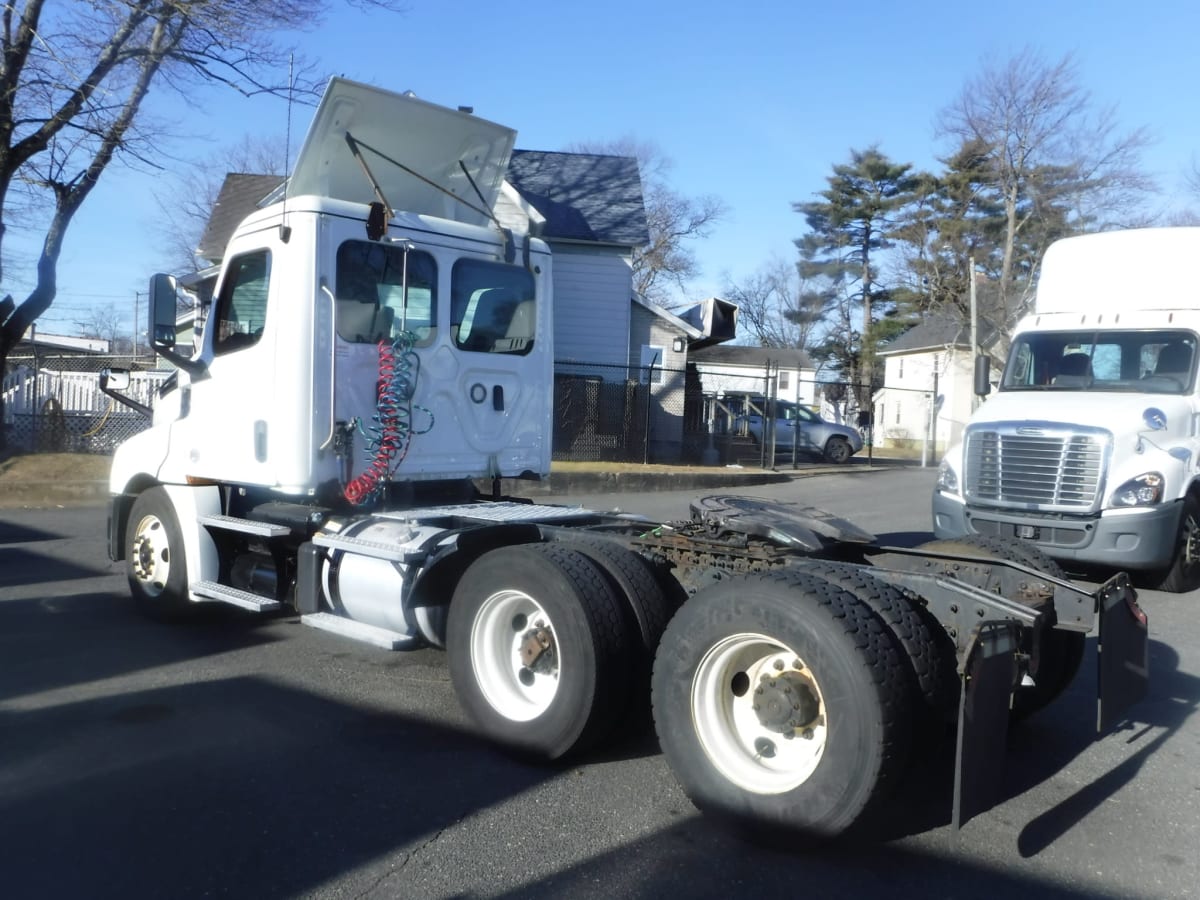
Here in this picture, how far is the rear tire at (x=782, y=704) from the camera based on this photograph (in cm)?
352

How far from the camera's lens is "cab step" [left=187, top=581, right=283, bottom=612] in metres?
6.14

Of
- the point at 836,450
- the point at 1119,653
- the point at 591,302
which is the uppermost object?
the point at 591,302

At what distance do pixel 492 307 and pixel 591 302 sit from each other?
19.3 meters

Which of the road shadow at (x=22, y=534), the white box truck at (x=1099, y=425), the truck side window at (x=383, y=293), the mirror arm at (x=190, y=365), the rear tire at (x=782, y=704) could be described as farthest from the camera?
the road shadow at (x=22, y=534)

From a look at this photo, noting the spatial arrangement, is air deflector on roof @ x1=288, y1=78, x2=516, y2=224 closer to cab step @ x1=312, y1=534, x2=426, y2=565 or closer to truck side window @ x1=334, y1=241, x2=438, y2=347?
truck side window @ x1=334, y1=241, x2=438, y2=347

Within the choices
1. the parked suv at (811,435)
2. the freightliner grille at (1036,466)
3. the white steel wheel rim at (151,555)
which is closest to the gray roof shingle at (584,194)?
the parked suv at (811,435)

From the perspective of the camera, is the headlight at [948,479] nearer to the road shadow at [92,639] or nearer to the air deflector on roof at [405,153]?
the air deflector on roof at [405,153]

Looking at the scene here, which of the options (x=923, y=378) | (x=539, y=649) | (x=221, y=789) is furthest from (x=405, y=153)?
(x=923, y=378)

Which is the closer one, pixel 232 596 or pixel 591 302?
pixel 232 596

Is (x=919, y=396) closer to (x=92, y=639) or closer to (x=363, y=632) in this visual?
(x=92, y=639)

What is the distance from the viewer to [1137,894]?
11.8 ft

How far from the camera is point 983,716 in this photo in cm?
353

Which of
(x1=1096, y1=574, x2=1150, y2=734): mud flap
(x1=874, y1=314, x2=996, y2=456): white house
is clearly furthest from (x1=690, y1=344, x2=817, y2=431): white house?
(x1=1096, y1=574, x2=1150, y2=734): mud flap

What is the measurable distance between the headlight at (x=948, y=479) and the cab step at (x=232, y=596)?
6.43 m
